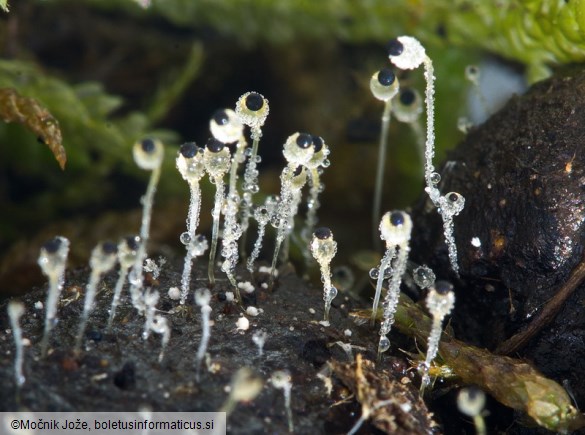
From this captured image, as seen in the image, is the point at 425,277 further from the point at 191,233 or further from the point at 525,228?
the point at 191,233

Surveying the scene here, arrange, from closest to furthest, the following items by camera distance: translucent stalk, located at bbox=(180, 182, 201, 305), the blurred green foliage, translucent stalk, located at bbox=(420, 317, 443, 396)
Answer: translucent stalk, located at bbox=(420, 317, 443, 396) < translucent stalk, located at bbox=(180, 182, 201, 305) < the blurred green foliage

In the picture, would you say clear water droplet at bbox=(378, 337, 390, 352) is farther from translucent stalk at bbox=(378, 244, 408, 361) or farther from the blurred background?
the blurred background

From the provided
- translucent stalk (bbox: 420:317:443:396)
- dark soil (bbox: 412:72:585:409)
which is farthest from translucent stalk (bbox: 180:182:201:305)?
dark soil (bbox: 412:72:585:409)

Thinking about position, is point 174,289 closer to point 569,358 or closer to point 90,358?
point 90,358

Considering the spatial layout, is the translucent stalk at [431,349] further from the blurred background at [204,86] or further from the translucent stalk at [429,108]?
the blurred background at [204,86]

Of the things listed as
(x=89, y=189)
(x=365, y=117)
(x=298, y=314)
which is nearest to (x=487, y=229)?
(x=298, y=314)

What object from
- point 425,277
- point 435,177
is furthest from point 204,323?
point 435,177

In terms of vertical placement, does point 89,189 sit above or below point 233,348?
above

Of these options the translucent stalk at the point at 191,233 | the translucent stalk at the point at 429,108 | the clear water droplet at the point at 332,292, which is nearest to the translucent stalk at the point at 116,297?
the translucent stalk at the point at 191,233
